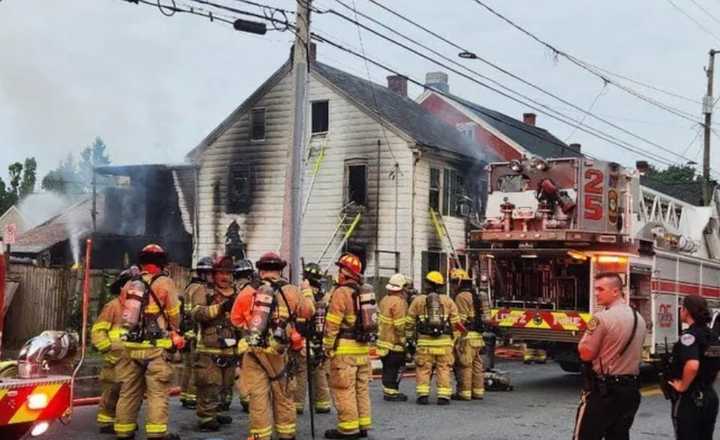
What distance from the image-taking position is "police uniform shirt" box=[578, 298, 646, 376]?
219 inches

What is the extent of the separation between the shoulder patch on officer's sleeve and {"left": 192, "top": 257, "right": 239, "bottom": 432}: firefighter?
13.9 feet

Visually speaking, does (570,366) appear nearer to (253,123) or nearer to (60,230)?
(253,123)

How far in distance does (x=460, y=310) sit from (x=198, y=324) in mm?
4127

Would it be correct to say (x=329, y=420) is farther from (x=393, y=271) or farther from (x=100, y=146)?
(x=100, y=146)

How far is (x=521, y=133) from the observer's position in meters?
32.2

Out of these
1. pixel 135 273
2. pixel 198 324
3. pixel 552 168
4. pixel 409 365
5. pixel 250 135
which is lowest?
pixel 409 365

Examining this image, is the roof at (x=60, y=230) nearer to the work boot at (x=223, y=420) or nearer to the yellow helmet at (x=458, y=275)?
the yellow helmet at (x=458, y=275)

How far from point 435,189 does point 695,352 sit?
56.0 feet

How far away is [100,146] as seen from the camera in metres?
69.7

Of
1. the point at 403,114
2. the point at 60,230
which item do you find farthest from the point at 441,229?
the point at 60,230

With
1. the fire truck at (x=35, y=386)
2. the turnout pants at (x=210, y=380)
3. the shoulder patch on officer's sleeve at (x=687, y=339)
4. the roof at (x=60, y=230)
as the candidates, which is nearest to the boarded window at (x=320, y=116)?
the roof at (x=60, y=230)

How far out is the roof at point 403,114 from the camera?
22969mm

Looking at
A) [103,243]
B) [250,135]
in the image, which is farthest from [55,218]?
[250,135]

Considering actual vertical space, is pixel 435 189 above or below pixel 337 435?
above
